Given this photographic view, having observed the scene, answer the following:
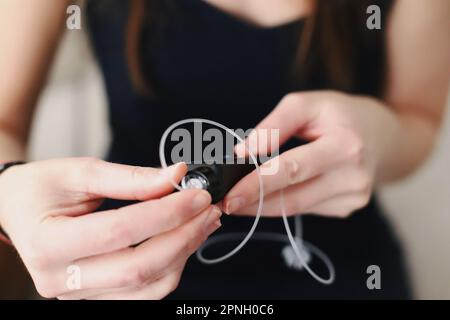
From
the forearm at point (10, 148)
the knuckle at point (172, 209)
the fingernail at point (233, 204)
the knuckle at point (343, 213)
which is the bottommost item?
the knuckle at point (343, 213)

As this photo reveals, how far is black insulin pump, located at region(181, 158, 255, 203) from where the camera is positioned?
0.28 meters

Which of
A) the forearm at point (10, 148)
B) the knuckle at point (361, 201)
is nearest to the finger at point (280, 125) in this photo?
the knuckle at point (361, 201)

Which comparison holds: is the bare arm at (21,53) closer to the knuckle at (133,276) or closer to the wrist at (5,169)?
the wrist at (5,169)

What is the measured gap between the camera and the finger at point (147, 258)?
282mm

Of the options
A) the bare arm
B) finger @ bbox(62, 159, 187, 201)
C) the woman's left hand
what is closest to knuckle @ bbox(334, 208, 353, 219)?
the woman's left hand

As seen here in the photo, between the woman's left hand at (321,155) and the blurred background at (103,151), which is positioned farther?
the blurred background at (103,151)

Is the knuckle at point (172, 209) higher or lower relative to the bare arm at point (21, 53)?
lower

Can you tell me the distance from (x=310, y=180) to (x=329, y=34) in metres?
0.17

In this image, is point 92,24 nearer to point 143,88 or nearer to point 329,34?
point 143,88

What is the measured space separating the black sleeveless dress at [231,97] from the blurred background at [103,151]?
3 cm

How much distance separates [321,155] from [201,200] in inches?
5.3

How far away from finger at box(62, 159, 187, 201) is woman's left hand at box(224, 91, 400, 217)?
0.17 ft

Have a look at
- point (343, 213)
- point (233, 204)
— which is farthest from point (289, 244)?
point (233, 204)
